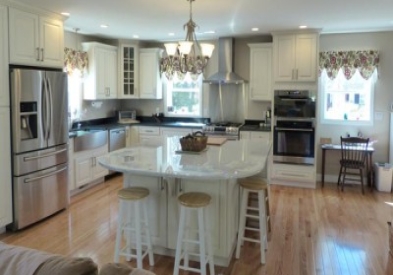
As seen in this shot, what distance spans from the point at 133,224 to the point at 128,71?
13.3ft

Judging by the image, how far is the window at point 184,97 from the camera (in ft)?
22.2

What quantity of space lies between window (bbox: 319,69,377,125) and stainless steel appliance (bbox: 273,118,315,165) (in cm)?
68

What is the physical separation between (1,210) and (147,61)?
388 cm

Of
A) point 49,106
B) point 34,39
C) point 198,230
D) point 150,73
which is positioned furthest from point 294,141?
point 34,39

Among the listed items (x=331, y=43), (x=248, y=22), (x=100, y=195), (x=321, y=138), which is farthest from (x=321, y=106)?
(x=100, y=195)

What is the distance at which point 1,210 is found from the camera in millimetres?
3660

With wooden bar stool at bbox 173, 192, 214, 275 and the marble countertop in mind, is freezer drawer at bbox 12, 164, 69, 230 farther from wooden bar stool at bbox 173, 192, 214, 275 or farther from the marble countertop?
wooden bar stool at bbox 173, 192, 214, 275

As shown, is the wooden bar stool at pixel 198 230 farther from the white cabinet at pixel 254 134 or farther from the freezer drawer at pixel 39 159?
the white cabinet at pixel 254 134

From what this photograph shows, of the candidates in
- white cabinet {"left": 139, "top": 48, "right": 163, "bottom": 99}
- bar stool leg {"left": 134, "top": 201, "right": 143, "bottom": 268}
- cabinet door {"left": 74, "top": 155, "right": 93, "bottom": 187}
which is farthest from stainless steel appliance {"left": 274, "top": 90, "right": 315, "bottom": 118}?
bar stool leg {"left": 134, "top": 201, "right": 143, "bottom": 268}

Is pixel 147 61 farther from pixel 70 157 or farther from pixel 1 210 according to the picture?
pixel 1 210

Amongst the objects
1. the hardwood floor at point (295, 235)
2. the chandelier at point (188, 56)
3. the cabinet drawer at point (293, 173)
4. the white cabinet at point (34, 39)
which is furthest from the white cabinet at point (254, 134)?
the white cabinet at point (34, 39)

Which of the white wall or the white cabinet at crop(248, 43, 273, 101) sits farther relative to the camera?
the white cabinet at crop(248, 43, 273, 101)

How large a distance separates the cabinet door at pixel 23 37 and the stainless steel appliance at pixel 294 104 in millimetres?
3584

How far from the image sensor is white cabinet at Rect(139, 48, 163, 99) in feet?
21.7
